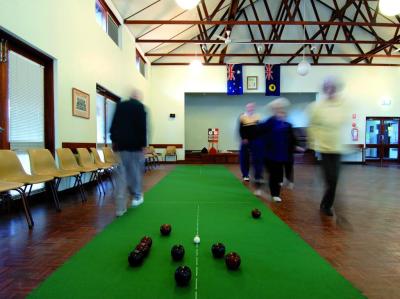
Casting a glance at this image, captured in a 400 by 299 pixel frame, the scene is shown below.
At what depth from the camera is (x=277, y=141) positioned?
153 inches

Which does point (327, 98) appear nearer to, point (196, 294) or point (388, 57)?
point (196, 294)

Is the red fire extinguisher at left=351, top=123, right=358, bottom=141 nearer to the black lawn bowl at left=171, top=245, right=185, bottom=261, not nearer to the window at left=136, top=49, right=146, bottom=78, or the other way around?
the window at left=136, top=49, right=146, bottom=78

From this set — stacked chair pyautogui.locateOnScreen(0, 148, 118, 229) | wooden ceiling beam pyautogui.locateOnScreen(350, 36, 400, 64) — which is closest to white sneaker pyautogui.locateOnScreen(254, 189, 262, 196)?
stacked chair pyautogui.locateOnScreen(0, 148, 118, 229)

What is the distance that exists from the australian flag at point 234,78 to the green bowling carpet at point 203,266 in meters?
9.51

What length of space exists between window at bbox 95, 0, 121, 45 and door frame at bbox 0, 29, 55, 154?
2.58m

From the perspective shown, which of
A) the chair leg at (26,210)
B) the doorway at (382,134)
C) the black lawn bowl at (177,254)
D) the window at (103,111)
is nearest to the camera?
the black lawn bowl at (177,254)

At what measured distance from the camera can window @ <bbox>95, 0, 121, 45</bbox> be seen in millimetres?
6770

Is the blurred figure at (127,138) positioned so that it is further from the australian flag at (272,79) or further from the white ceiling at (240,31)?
the australian flag at (272,79)

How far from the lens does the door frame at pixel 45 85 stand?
364 cm

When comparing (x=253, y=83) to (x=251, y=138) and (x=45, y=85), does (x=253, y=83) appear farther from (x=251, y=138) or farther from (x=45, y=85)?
(x=45, y=85)

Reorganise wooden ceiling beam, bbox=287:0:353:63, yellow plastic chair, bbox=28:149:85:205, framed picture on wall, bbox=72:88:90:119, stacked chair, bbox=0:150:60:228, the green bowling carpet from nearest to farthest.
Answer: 1. the green bowling carpet
2. stacked chair, bbox=0:150:60:228
3. yellow plastic chair, bbox=28:149:85:205
4. framed picture on wall, bbox=72:88:90:119
5. wooden ceiling beam, bbox=287:0:353:63

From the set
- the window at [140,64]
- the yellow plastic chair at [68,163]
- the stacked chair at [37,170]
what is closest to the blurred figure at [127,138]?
the stacked chair at [37,170]

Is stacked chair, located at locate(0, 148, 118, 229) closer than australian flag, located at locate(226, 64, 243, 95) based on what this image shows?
Yes

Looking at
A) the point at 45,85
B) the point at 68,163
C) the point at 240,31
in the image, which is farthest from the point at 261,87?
the point at 68,163
